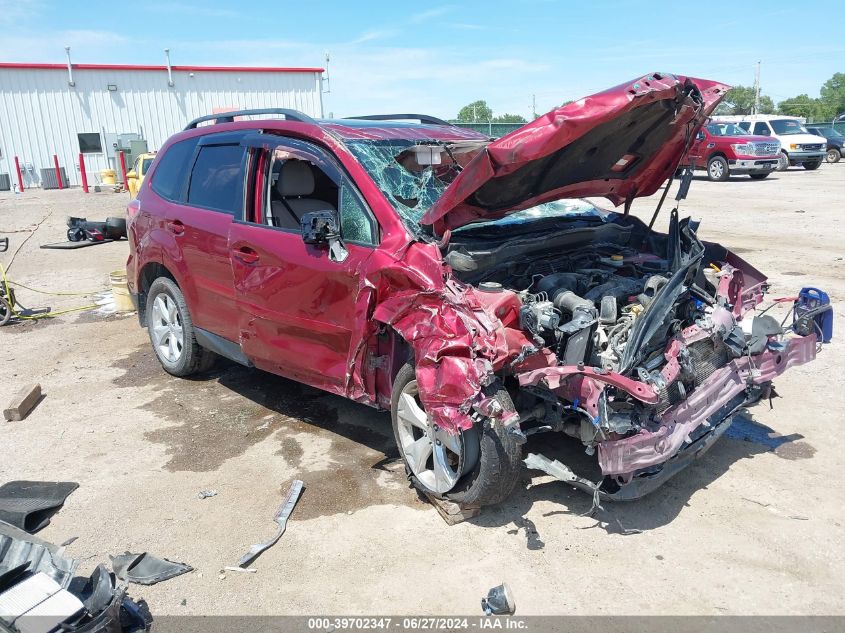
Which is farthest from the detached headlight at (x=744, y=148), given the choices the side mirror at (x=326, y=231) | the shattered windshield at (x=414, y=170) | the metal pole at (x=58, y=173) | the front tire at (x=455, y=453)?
the metal pole at (x=58, y=173)

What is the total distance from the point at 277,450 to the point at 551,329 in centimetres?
214

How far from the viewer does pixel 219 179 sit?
501 cm

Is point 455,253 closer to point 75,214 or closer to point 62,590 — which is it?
point 62,590

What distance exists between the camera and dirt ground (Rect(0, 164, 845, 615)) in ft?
9.99

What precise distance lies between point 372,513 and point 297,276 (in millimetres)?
1516

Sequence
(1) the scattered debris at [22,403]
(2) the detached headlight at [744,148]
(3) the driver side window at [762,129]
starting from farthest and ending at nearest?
(3) the driver side window at [762,129], (2) the detached headlight at [744,148], (1) the scattered debris at [22,403]

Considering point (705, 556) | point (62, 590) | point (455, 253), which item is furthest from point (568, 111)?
point (62, 590)

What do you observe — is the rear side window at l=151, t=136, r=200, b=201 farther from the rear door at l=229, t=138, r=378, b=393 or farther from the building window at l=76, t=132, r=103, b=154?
the building window at l=76, t=132, r=103, b=154

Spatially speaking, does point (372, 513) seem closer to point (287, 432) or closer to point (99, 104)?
point (287, 432)

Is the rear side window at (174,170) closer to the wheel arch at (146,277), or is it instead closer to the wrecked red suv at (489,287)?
the wrecked red suv at (489,287)

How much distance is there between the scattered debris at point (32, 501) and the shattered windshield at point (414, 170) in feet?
8.59

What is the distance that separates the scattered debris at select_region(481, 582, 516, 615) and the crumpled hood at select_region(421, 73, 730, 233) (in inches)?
74.7

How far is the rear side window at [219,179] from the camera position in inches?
188

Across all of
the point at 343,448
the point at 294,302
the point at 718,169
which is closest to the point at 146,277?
the point at 294,302
